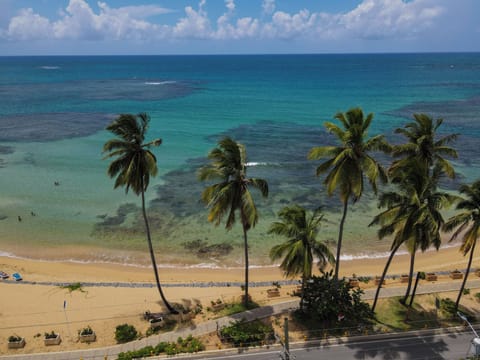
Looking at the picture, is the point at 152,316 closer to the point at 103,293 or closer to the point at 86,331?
the point at 86,331

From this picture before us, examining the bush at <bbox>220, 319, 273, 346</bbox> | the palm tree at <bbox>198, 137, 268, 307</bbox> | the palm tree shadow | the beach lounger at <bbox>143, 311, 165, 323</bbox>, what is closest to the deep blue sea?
the beach lounger at <bbox>143, 311, 165, 323</bbox>

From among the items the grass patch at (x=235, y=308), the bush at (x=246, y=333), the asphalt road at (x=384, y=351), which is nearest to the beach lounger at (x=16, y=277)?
the grass patch at (x=235, y=308)

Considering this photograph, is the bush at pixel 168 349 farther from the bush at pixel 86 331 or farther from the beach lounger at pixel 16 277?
the beach lounger at pixel 16 277

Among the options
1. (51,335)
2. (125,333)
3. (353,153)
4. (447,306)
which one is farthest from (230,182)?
(447,306)

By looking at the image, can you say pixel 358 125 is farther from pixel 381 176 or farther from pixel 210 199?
pixel 210 199

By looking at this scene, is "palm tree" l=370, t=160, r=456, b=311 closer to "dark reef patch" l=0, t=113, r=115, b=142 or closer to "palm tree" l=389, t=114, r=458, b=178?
"palm tree" l=389, t=114, r=458, b=178

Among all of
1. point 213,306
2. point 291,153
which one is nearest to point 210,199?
point 213,306
